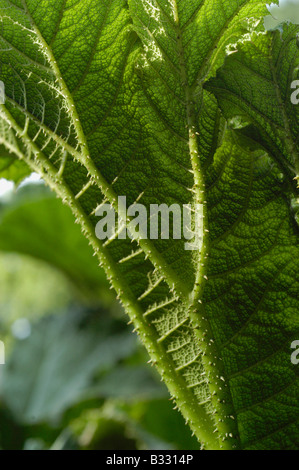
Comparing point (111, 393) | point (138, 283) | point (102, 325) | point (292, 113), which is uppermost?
point (292, 113)

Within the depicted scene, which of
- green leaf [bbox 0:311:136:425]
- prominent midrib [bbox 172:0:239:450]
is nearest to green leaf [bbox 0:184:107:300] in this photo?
green leaf [bbox 0:311:136:425]

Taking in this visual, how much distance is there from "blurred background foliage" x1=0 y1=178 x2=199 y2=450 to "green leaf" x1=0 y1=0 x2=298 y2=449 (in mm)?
417

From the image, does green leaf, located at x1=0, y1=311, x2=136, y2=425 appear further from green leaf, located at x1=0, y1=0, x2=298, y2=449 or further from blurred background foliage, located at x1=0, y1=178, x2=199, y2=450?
green leaf, located at x1=0, y1=0, x2=298, y2=449

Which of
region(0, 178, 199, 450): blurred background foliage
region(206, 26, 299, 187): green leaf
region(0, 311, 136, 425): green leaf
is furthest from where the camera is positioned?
region(0, 311, 136, 425): green leaf

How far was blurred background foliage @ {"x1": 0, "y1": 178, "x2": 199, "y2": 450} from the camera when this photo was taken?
5.10 feet

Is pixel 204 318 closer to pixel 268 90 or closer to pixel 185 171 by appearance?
pixel 185 171

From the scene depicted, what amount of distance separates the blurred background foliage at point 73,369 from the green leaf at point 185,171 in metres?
0.42

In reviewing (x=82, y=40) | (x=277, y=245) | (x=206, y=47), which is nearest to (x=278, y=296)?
(x=277, y=245)

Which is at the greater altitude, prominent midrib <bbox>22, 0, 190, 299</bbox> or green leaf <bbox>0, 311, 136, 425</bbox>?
prominent midrib <bbox>22, 0, 190, 299</bbox>

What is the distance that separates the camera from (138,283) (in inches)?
40.5

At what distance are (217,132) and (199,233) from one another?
0.58 feet

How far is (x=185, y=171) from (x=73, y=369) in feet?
5.06

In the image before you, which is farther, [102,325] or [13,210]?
[13,210]

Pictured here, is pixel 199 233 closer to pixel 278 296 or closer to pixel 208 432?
pixel 278 296
